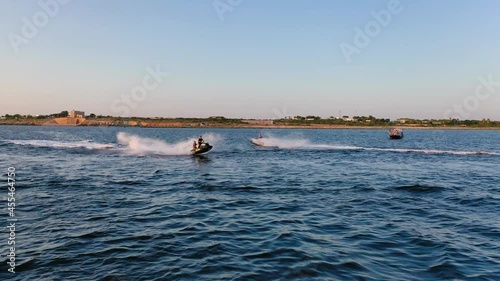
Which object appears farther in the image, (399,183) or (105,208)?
(399,183)

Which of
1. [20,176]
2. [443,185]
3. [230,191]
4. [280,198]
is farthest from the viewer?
[20,176]

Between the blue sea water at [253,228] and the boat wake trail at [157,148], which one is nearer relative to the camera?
the blue sea water at [253,228]

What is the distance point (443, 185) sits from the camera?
27391 mm

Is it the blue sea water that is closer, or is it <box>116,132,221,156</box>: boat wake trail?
the blue sea water

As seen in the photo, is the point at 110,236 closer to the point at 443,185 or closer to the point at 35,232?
the point at 35,232

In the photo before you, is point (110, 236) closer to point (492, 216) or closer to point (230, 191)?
point (230, 191)

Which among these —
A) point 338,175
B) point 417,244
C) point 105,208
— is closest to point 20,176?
point 105,208

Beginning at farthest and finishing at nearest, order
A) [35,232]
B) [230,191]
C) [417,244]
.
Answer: [230,191]
[35,232]
[417,244]

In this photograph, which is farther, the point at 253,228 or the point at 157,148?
the point at 157,148

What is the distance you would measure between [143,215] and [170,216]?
1252 mm

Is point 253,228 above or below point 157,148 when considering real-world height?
above

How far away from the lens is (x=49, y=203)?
19.7 m

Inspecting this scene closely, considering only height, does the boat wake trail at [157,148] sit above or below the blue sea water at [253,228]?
below

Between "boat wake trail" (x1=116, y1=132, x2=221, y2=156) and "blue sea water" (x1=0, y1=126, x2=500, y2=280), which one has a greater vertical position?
"blue sea water" (x1=0, y1=126, x2=500, y2=280)
